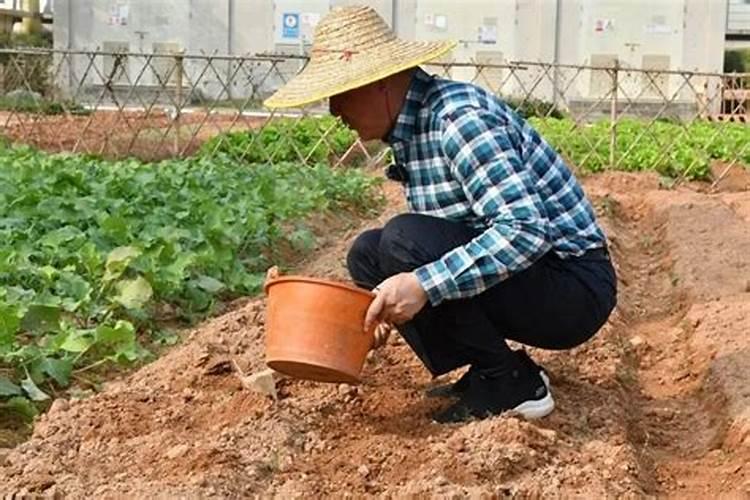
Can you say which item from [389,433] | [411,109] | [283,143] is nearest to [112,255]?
[389,433]

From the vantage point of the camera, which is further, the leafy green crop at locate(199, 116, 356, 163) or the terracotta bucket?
the leafy green crop at locate(199, 116, 356, 163)

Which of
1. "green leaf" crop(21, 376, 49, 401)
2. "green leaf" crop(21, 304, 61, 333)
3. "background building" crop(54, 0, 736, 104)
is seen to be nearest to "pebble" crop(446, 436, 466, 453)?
"green leaf" crop(21, 376, 49, 401)

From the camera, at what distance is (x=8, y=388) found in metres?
3.72

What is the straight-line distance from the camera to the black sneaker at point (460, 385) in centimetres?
366

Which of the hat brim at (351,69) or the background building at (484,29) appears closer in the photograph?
the hat brim at (351,69)

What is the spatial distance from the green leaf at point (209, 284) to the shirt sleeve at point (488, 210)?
2.40 metres

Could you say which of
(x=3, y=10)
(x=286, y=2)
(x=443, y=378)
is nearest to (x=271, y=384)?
(x=443, y=378)

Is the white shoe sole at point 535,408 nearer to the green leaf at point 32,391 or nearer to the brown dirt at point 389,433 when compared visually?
the brown dirt at point 389,433

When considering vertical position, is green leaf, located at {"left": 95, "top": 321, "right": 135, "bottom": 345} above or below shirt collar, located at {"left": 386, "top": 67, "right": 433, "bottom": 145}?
below

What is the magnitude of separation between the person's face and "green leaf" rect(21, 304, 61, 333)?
1557mm

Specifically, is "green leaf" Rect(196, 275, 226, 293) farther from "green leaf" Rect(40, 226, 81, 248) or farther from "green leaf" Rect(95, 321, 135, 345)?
"green leaf" Rect(95, 321, 135, 345)

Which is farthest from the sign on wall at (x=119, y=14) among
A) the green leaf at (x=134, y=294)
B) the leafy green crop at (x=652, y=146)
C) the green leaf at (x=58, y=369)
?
the green leaf at (x=58, y=369)

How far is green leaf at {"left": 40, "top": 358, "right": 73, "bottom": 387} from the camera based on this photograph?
3996mm

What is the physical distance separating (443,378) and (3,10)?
1248 inches
